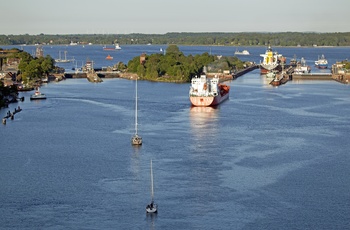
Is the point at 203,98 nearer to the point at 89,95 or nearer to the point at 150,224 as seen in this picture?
the point at 89,95

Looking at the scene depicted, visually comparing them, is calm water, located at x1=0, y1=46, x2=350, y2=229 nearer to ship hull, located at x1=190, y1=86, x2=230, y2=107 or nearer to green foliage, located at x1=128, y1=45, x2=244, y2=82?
ship hull, located at x1=190, y1=86, x2=230, y2=107

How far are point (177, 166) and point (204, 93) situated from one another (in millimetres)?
9780

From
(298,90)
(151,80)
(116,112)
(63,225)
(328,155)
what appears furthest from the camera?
(151,80)

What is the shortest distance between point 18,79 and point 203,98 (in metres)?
10.4

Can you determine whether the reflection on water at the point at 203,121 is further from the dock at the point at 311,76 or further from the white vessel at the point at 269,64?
the white vessel at the point at 269,64

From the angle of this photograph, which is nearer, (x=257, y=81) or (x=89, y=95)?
(x=89, y=95)

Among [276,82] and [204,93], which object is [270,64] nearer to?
[276,82]

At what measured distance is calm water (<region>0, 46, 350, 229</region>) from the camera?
10500 millimetres

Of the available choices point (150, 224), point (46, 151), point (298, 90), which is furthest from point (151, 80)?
point (150, 224)

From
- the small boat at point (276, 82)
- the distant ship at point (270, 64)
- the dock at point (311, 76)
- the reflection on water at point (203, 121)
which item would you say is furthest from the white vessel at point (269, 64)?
the reflection on water at point (203, 121)

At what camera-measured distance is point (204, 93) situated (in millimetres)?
22984

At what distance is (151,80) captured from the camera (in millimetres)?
33656

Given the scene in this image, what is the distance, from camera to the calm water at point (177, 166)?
10.5 meters

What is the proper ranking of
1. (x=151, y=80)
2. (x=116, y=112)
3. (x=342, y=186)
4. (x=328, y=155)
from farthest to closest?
(x=151, y=80)
(x=116, y=112)
(x=328, y=155)
(x=342, y=186)
